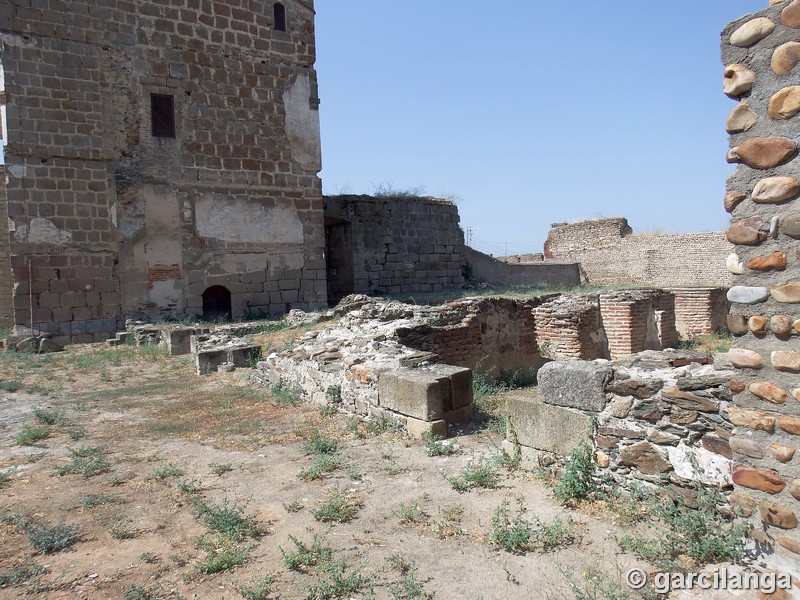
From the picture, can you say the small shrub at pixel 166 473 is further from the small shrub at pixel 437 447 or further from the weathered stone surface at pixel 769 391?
the weathered stone surface at pixel 769 391

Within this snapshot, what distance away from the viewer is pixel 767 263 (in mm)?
2676

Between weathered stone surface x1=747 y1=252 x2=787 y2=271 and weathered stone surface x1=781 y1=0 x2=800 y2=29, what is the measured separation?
1015 millimetres

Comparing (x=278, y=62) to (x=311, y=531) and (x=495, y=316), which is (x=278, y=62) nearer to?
(x=495, y=316)

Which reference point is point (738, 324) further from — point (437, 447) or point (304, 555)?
point (437, 447)

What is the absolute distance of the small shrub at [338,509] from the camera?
3.76 m

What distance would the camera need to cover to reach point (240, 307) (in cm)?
1510

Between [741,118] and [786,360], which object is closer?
[786,360]

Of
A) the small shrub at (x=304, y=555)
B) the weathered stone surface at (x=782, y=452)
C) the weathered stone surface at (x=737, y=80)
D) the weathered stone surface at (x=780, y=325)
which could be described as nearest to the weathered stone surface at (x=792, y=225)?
the weathered stone surface at (x=780, y=325)

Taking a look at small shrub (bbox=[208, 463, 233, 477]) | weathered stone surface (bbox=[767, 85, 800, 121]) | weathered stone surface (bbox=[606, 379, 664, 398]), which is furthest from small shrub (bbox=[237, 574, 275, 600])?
weathered stone surface (bbox=[767, 85, 800, 121])

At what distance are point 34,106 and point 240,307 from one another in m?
6.46

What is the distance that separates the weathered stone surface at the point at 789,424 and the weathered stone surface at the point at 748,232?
82cm

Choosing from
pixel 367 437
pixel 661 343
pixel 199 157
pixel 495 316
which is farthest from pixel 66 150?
pixel 661 343

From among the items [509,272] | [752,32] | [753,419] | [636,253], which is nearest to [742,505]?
[753,419]

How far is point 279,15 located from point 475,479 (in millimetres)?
15320
